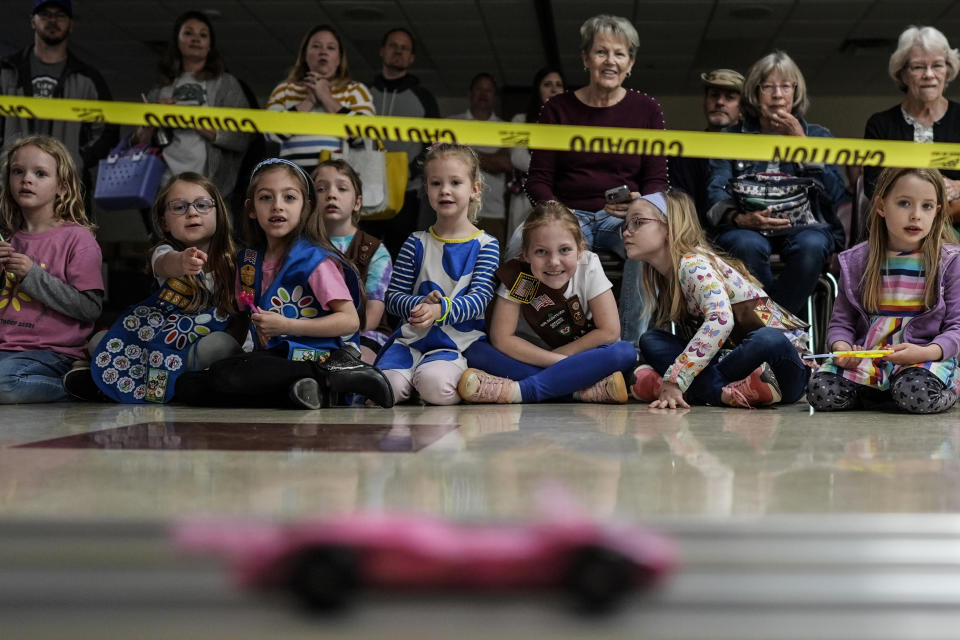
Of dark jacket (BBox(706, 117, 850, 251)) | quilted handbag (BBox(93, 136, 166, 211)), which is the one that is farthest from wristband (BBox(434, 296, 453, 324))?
quilted handbag (BBox(93, 136, 166, 211))

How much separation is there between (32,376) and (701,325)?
242cm

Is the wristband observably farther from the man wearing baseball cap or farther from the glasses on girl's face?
the man wearing baseball cap

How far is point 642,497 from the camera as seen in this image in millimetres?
1395

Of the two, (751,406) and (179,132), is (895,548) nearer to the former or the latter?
(751,406)

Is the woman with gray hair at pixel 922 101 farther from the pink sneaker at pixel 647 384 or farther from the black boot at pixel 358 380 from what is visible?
the black boot at pixel 358 380

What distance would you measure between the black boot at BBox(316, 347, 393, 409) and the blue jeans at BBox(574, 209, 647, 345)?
1.17 metres

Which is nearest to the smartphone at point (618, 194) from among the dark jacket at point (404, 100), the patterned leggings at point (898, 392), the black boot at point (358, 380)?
the patterned leggings at point (898, 392)

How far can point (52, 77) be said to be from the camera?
4789mm

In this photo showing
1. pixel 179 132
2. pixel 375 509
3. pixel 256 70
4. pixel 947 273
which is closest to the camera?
pixel 375 509

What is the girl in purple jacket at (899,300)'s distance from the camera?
3.06m

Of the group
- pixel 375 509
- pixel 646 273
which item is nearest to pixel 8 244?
pixel 646 273

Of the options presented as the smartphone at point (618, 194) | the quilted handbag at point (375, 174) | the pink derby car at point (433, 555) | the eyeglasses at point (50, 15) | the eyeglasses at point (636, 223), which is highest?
the eyeglasses at point (50, 15)

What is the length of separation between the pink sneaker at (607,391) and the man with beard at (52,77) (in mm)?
2892

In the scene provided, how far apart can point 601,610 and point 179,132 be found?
13.3ft
